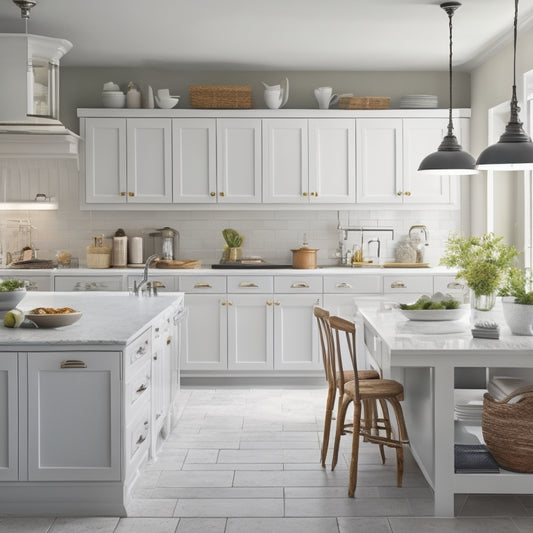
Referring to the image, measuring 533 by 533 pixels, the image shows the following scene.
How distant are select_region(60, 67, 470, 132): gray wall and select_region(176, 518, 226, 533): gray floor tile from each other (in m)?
4.60

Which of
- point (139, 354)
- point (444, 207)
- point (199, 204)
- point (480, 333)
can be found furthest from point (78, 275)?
point (480, 333)

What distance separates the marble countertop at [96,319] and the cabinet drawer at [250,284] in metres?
1.16

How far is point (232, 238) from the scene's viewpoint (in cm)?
706

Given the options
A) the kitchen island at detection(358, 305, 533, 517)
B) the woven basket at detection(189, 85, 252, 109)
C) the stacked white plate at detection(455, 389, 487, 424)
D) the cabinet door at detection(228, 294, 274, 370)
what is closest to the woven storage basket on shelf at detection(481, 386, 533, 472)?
the kitchen island at detection(358, 305, 533, 517)

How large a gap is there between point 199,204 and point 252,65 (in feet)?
4.66

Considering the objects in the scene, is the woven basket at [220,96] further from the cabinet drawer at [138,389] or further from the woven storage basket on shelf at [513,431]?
the woven storage basket on shelf at [513,431]

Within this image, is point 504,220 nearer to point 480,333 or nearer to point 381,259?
point 381,259

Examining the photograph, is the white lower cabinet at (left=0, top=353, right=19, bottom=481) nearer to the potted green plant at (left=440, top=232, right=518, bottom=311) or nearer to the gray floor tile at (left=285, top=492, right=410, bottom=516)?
the gray floor tile at (left=285, top=492, right=410, bottom=516)

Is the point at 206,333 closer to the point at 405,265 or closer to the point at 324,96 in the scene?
the point at 405,265

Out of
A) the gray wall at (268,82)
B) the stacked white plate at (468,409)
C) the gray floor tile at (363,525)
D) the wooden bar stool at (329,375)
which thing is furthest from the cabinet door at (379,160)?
the gray floor tile at (363,525)

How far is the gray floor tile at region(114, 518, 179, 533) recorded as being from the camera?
339 centimetres

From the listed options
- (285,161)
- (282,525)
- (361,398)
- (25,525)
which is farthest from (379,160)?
(25,525)

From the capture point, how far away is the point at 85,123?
22.3 ft

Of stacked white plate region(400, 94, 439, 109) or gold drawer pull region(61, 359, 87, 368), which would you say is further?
stacked white plate region(400, 94, 439, 109)
